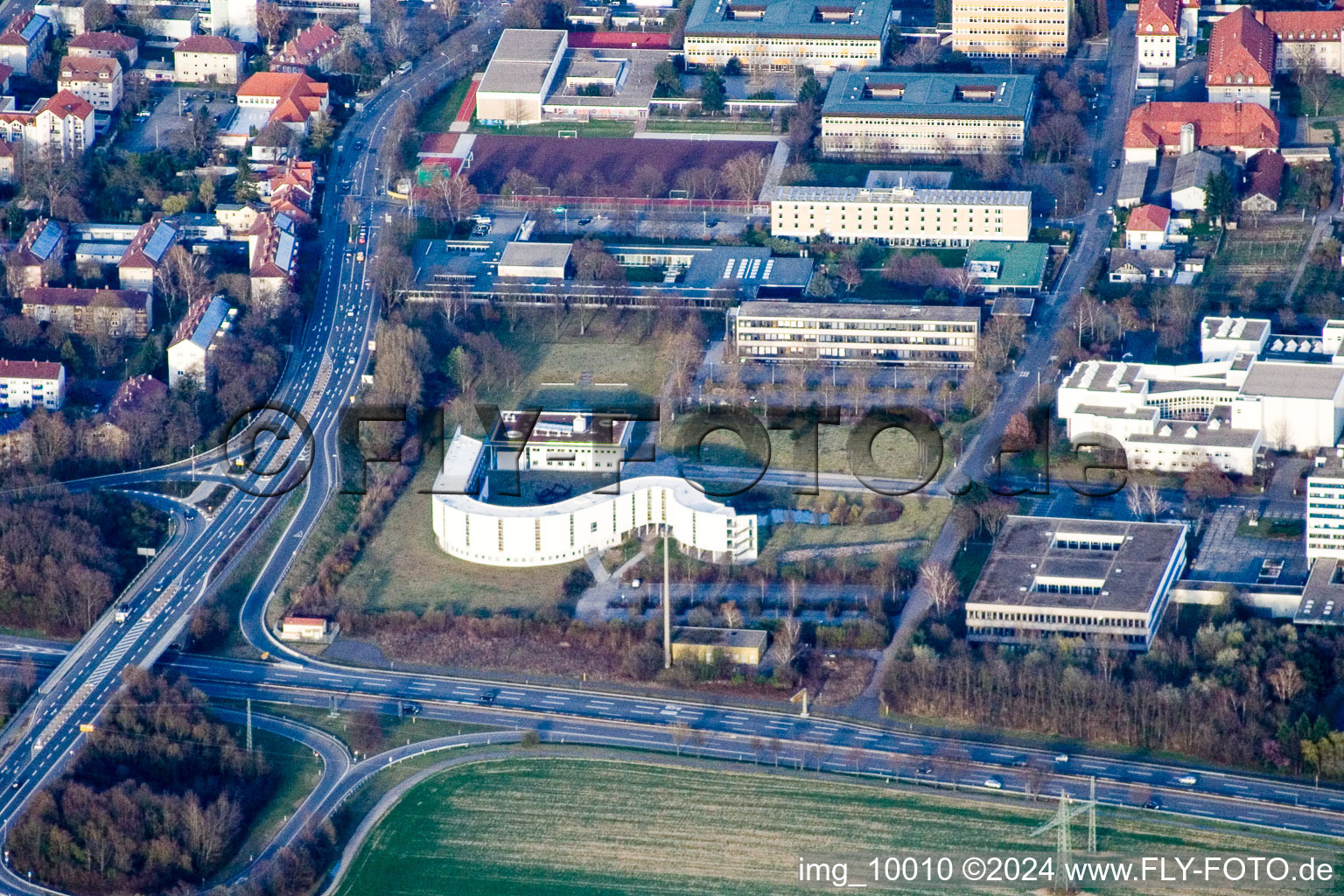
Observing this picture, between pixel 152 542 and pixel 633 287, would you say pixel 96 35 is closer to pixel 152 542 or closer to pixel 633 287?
pixel 633 287

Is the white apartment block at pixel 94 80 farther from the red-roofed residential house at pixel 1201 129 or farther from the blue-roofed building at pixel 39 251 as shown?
the red-roofed residential house at pixel 1201 129

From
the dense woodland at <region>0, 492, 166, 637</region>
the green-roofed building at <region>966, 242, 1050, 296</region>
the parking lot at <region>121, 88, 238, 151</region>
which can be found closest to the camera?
the dense woodland at <region>0, 492, 166, 637</region>

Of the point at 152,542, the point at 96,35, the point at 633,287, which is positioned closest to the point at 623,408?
the point at 633,287

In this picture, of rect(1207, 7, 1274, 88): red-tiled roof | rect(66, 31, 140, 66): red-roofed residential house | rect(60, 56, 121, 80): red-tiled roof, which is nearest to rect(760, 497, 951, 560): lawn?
rect(1207, 7, 1274, 88): red-tiled roof

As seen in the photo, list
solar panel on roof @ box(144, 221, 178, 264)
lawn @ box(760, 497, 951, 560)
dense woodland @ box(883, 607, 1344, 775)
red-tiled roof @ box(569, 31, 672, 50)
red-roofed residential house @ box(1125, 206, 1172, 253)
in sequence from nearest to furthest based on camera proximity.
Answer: dense woodland @ box(883, 607, 1344, 775) → lawn @ box(760, 497, 951, 560) → solar panel on roof @ box(144, 221, 178, 264) → red-roofed residential house @ box(1125, 206, 1172, 253) → red-tiled roof @ box(569, 31, 672, 50)

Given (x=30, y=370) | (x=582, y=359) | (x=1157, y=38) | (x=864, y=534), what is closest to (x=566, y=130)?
(x=582, y=359)

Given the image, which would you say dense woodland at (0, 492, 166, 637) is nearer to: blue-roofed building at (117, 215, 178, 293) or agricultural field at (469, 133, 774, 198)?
blue-roofed building at (117, 215, 178, 293)
